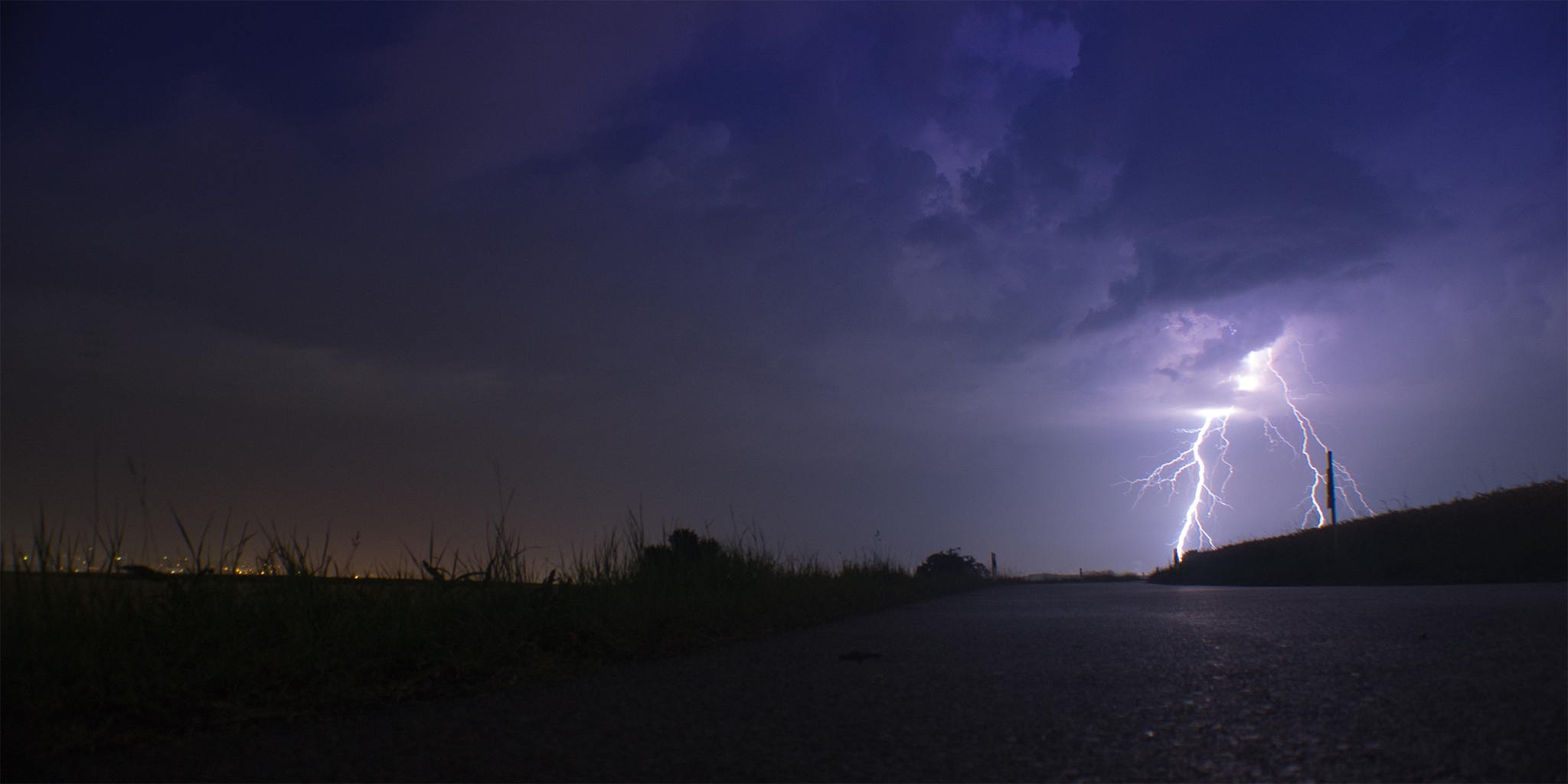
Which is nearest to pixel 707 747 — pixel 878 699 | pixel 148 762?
pixel 878 699

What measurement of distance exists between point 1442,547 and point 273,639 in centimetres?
2494

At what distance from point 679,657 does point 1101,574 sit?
6091 cm

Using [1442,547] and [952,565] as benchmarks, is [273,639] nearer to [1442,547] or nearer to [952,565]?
[1442,547]

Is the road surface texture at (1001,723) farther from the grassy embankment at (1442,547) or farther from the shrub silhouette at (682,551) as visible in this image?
the grassy embankment at (1442,547)

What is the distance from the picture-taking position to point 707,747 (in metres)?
2.50

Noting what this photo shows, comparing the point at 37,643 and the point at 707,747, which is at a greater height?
the point at 37,643

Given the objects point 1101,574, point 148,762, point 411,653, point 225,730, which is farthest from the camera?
point 1101,574

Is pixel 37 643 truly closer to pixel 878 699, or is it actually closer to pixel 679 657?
pixel 679 657

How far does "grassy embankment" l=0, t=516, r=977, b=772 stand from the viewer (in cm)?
281

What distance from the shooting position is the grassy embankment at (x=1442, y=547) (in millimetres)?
16875

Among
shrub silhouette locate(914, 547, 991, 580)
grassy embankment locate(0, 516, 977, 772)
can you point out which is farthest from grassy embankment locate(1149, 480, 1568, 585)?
grassy embankment locate(0, 516, 977, 772)

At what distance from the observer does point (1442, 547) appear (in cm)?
1983

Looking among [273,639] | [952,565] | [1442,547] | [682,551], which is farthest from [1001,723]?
[952,565]

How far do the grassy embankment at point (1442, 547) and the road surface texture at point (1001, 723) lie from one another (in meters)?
15.0
